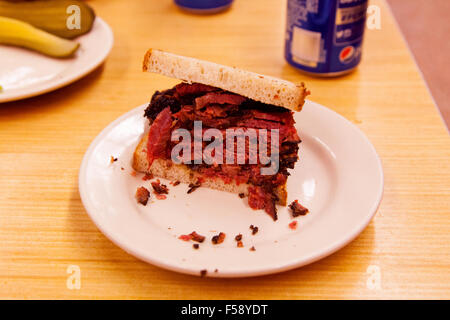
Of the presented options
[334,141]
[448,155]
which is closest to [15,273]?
[334,141]

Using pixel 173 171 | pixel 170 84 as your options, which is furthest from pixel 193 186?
pixel 170 84

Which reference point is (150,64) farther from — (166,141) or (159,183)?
(159,183)

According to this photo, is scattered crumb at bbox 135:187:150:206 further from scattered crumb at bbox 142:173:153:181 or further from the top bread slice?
the top bread slice

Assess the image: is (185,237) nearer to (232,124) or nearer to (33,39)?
(232,124)

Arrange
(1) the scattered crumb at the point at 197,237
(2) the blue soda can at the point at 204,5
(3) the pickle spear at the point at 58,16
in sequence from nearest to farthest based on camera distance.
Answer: (1) the scattered crumb at the point at 197,237, (3) the pickle spear at the point at 58,16, (2) the blue soda can at the point at 204,5

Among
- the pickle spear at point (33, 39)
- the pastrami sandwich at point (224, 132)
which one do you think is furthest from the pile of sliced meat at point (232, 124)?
the pickle spear at point (33, 39)

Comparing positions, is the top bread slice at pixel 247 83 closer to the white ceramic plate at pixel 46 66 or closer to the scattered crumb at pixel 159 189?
the scattered crumb at pixel 159 189
